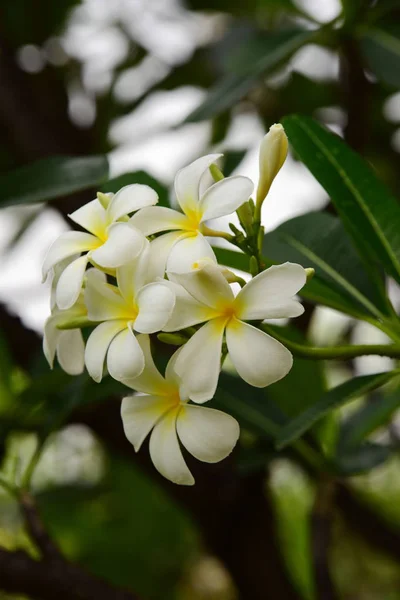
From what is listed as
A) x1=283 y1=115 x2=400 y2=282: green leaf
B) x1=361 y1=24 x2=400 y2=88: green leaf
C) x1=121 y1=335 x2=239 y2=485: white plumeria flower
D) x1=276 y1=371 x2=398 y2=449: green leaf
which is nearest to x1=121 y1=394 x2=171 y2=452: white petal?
x1=121 y1=335 x2=239 y2=485: white plumeria flower

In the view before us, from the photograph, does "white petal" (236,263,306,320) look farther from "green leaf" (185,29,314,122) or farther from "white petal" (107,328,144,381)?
"green leaf" (185,29,314,122)

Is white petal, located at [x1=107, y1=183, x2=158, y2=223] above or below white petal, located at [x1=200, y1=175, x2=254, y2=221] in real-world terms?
below

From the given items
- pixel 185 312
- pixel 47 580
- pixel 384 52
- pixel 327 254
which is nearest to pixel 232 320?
pixel 185 312

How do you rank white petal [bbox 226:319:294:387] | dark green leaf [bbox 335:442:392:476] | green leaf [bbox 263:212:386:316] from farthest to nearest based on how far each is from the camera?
dark green leaf [bbox 335:442:392:476], green leaf [bbox 263:212:386:316], white petal [bbox 226:319:294:387]

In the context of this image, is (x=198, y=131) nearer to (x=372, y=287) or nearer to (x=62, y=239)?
(x=372, y=287)

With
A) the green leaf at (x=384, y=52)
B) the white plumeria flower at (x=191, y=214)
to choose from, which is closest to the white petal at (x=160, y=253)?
the white plumeria flower at (x=191, y=214)

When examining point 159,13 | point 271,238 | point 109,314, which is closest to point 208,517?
point 271,238

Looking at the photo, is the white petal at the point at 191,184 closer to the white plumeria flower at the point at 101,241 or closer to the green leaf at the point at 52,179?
the white plumeria flower at the point at 101,241

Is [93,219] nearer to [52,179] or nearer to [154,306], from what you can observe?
[154,306]
